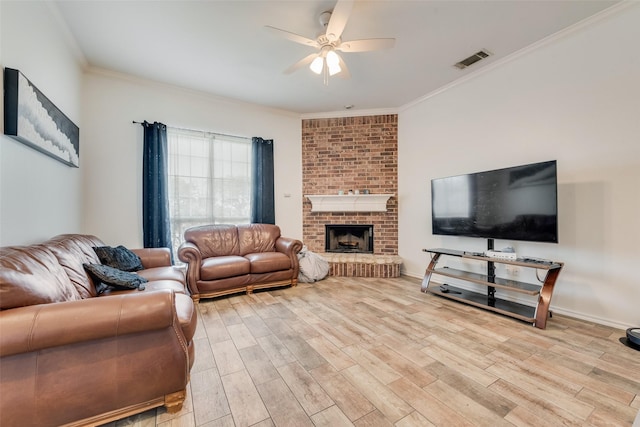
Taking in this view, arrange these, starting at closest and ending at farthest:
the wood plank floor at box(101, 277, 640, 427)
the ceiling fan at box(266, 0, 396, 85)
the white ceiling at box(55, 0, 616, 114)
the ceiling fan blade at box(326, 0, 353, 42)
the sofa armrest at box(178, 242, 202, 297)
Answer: the wood plank floor at box(101, 277, 640, 427)
the ceiling fan blade at box(326, 0, 353, 42)
the ceiling fan at box(266, 0, 396, 85)
the white ceiling at box(55, 0, 616, 114)
the sofa armrest at box(178, 242, 202, 297)

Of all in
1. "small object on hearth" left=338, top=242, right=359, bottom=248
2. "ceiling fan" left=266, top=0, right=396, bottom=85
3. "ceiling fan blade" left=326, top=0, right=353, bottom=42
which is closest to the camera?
"ceiling fan blade" left=326, top=0, right=353, bottom=42

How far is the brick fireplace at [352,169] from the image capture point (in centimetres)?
462

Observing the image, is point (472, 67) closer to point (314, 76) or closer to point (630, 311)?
point (314, 76)

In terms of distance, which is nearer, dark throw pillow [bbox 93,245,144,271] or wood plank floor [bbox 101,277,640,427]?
wood plank floor [bbox 101,277,640,427]

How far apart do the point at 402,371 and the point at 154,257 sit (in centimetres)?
284

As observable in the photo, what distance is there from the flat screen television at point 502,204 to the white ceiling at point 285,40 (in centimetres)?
141

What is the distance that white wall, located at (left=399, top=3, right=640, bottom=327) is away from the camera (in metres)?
2.29

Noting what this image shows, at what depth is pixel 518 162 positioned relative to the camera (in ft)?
9.93

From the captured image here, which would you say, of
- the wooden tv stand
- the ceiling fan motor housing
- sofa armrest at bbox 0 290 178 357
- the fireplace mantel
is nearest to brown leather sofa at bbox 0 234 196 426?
sofa armrest at bbox 0 290 178 357

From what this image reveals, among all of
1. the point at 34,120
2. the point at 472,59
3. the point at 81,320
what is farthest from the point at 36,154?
the point at 472,59

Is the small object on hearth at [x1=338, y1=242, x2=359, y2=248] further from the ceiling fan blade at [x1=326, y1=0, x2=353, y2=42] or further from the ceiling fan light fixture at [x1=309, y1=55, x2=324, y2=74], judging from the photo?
the ceiling fan blade at [x1=326, y1=0, x2=353, y2=42]

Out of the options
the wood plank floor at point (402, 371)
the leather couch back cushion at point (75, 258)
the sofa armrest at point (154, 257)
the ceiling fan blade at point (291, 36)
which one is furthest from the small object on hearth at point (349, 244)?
the leather couch back cushion at point (75, 258)

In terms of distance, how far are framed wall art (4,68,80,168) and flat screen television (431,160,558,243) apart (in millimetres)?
4112

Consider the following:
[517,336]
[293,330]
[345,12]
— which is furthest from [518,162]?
[293,330]
